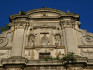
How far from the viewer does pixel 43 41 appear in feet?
47.0

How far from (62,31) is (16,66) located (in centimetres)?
540

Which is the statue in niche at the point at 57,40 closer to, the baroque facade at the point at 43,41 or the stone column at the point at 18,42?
the baroque facade at the point at 43,41

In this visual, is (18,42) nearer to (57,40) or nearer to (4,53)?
(4,53)

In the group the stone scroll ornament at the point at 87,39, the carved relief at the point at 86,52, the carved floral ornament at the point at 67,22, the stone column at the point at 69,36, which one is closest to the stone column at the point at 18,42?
the stone column at the point at 69,36

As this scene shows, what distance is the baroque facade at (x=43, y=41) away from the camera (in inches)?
481

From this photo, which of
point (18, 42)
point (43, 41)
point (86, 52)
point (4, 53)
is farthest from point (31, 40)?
point (86, 52)

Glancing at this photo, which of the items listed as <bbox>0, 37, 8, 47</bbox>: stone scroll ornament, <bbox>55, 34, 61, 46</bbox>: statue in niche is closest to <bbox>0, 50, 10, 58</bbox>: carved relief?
<bbox>0, 37, 8, 47</bbox>: stone scroll ornament

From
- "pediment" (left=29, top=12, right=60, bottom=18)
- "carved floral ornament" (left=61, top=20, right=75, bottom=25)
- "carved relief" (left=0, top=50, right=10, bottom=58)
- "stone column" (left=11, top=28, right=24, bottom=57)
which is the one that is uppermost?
"pediment" (left=29, top=12, right=60, bottom=18)

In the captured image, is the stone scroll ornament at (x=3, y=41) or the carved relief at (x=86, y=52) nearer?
the carved relief at (x=86, y=52)

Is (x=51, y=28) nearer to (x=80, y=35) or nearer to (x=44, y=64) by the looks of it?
(x=80, y=35)

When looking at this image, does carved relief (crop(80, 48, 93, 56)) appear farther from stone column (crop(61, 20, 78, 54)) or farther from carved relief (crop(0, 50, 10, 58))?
carved relief (crop(0, 50, 10, 58))

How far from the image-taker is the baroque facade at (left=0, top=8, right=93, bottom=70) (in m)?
12.2

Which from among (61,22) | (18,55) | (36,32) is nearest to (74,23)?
(61,22)

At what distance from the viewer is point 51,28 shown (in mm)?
15102
